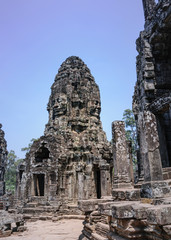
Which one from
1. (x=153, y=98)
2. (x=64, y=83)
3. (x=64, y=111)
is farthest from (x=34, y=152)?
(x=153, y=98)

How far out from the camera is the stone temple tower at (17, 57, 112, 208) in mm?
14680

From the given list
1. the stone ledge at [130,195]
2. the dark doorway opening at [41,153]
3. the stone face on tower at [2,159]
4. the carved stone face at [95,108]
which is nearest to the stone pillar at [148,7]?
the stone ledge at [130,195]

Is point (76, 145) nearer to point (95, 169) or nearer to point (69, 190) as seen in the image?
point (95, 169)

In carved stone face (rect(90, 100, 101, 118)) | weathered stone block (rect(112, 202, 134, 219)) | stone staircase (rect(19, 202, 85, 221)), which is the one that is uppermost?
carved stone face (rect(90, 100, 101, 118))

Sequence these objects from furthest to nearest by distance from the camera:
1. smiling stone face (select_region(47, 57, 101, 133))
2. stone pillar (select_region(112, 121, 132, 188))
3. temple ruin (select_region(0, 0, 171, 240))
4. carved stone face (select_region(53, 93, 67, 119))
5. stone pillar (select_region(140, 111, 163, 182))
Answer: carved stone face (select_region(53, 93, 67, 119)) < smiling stone face (select_region(47, 57, 101, 133)) < stone pillar (select_region(112, 121, 132, 188)) < stone pillar (select_region(140, 111, 163, 182)) < temple ruin (select_region(0, 0, 171, 240))

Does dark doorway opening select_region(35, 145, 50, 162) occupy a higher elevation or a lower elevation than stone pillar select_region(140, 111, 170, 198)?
higher

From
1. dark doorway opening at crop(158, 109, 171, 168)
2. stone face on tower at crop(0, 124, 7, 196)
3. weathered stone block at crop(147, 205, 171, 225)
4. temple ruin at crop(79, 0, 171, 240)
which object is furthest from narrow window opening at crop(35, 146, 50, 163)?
weathered stone block at crop(147, 205, 171, 225)

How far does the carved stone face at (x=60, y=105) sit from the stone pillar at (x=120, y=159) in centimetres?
1317

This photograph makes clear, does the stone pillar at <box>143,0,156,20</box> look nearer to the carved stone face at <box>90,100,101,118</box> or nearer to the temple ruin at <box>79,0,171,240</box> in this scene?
the temple ruin at <box>79,0,171,240</box>

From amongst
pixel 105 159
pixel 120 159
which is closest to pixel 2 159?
pixel 105 159

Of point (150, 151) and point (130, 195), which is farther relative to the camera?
point (130, 195)

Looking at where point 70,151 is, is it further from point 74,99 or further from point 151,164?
point 151,164

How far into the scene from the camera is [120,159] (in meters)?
6.13

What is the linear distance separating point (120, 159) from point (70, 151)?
34.8ft
